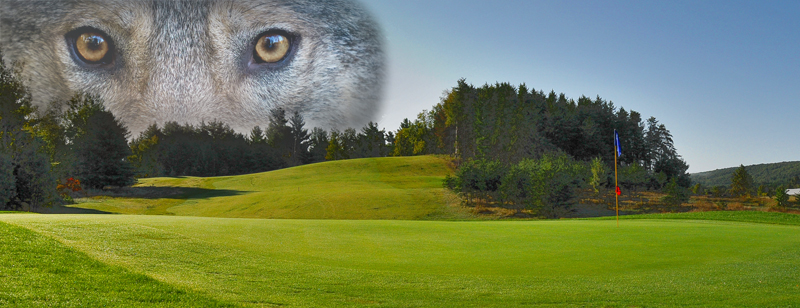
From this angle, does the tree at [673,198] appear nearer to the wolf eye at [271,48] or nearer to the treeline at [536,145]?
the treeline at [536,145]

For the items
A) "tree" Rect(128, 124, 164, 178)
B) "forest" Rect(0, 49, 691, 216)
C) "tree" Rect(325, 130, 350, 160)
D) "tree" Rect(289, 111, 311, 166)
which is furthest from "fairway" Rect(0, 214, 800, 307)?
"tree" Rect(289, 111, 311, 166)

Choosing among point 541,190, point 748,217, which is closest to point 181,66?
point 541,190

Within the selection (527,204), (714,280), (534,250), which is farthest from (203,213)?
(714,280)

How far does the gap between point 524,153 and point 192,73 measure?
135ft

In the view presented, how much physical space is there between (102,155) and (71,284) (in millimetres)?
50599

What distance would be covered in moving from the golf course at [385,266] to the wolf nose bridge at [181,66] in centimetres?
1483

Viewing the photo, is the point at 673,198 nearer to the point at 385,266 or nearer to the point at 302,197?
the point at 302,197

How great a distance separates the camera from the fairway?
6516mm

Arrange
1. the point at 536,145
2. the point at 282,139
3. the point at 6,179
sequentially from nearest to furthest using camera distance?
the point at 6,179 → the point at 536,145 → the point at 282,139

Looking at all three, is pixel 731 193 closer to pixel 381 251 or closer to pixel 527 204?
pixel 527 204

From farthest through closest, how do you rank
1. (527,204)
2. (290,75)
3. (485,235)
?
(527,204) < (290,75) < (485,235)

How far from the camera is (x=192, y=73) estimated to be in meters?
25.6

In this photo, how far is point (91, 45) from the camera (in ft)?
74.5

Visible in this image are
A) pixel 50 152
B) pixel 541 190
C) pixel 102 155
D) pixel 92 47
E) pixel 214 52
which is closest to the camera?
pixel 92 47
